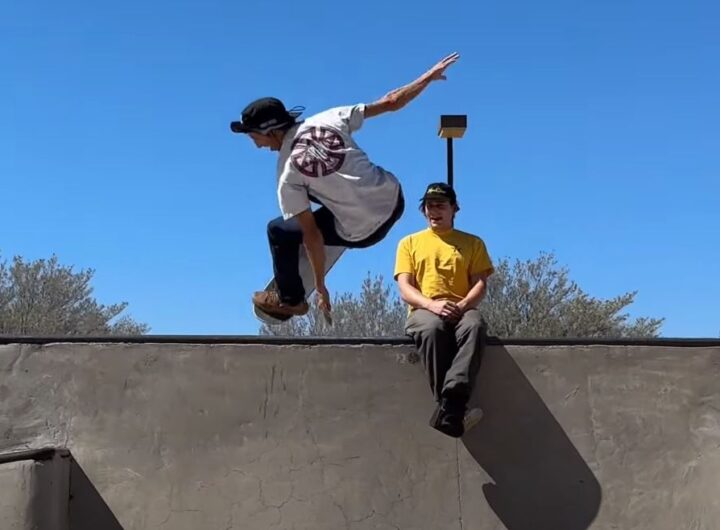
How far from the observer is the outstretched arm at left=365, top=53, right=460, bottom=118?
5266 millimetres

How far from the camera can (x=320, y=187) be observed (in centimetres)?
507

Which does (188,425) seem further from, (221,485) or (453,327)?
(453,327)

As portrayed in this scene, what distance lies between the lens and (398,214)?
528 centimetres

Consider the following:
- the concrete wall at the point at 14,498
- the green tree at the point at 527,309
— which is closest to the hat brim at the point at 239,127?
the concrete wall at the point at 14,498

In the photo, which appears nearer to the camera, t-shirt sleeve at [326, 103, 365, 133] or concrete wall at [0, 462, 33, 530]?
concrete wall at [0, 462, 33, 530]

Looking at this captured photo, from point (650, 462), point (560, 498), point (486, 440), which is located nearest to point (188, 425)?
point (486, 440)

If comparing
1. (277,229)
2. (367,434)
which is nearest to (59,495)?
(367,434)

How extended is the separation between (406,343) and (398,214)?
979 mm

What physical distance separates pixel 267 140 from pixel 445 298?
60.7 inches

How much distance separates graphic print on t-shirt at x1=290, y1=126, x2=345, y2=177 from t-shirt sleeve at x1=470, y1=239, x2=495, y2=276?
0.96 meters

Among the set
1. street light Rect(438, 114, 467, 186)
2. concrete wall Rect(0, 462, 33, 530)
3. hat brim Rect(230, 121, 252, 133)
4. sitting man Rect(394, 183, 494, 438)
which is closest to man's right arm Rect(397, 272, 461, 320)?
sitting man Rect(394, 183, 494, 438)

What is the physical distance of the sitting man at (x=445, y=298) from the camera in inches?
170

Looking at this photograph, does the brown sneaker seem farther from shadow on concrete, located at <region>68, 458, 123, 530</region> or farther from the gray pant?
shadow on concrete, located at <region>68, 458, 123, 530</region>

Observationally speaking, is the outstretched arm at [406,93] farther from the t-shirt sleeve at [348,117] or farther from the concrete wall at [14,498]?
the concrete wall at [14,498]
